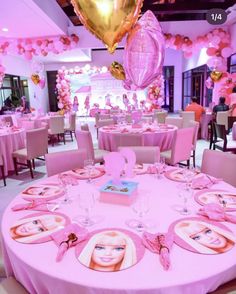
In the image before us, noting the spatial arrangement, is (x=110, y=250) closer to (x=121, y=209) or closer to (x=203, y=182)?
(x=121, y=209)

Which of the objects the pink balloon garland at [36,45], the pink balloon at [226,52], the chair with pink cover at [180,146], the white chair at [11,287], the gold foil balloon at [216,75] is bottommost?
the white chair at [11,287]

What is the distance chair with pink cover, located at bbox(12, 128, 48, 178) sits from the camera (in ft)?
14.8

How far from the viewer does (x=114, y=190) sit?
1.63 meters

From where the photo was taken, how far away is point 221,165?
236 cm

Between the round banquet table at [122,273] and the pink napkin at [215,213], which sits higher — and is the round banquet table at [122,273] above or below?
below

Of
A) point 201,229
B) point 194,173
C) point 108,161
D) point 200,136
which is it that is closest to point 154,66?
point 194,173

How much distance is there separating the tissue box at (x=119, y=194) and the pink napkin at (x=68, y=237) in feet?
1.14

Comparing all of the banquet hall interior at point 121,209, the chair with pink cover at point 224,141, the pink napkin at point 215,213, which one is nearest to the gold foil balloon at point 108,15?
the banquet hall interior at point 121,209

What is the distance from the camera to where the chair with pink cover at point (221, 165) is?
2.27 m

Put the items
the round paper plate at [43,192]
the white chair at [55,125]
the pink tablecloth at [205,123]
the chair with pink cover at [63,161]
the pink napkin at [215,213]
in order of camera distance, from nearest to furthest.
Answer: the pink napkin at [215,213] → the round paper plate at [43,192] → the chair with pink cover at [63,161] → the white chair at [55,125] → the pink tablecloth at [205,123]

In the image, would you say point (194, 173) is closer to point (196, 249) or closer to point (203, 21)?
point (196, 249)

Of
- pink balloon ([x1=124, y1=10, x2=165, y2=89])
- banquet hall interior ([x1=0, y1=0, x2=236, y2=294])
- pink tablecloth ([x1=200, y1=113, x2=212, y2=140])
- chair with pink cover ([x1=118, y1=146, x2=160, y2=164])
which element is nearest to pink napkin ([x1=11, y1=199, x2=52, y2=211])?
banquet hall interior ([x1=0, y1=0, x2=236, y2=294])

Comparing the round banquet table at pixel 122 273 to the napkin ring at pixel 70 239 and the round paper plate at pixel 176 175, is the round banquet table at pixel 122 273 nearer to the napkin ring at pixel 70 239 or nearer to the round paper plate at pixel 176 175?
the napkin ring at pixel 70 239

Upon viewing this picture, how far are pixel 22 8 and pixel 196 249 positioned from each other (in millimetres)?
6544
